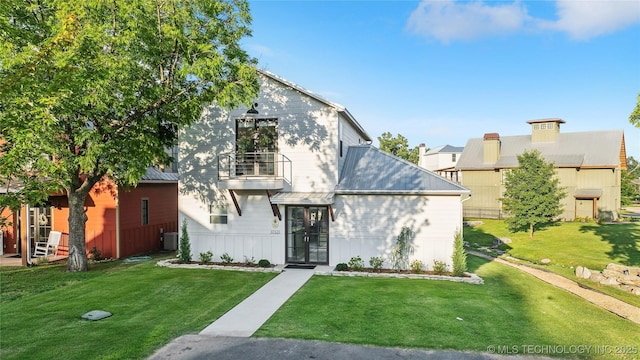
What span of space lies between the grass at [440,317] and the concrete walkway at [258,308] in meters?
0.32

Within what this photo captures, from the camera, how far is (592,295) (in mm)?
12414

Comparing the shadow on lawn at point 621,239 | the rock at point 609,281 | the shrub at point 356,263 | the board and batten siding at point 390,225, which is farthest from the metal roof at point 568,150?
the shrub at point 356,263

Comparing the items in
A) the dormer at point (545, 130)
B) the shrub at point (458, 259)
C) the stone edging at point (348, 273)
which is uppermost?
the dormer at point (545, 130)

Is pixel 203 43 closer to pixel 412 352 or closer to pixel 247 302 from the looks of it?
pixel 247 302

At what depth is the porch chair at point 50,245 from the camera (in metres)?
16.1

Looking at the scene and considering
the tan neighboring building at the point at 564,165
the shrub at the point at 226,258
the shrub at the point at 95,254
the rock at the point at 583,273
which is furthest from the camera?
the tan neighboring building at the point at 564,165

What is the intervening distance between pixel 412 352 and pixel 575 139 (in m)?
36.8

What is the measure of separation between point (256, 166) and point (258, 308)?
652 centimetres

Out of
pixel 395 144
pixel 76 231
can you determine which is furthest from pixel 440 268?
pixel 395 144

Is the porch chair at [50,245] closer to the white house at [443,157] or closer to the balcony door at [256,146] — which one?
the balcony door at [256,146]

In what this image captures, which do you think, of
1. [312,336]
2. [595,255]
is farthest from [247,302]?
[595,255]

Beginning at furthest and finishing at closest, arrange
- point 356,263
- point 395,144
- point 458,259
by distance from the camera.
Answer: point 395,144 < point 356,263 < point 458,259

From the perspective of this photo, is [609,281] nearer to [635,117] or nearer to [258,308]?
[635,117]

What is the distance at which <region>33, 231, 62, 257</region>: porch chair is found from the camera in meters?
16.1
